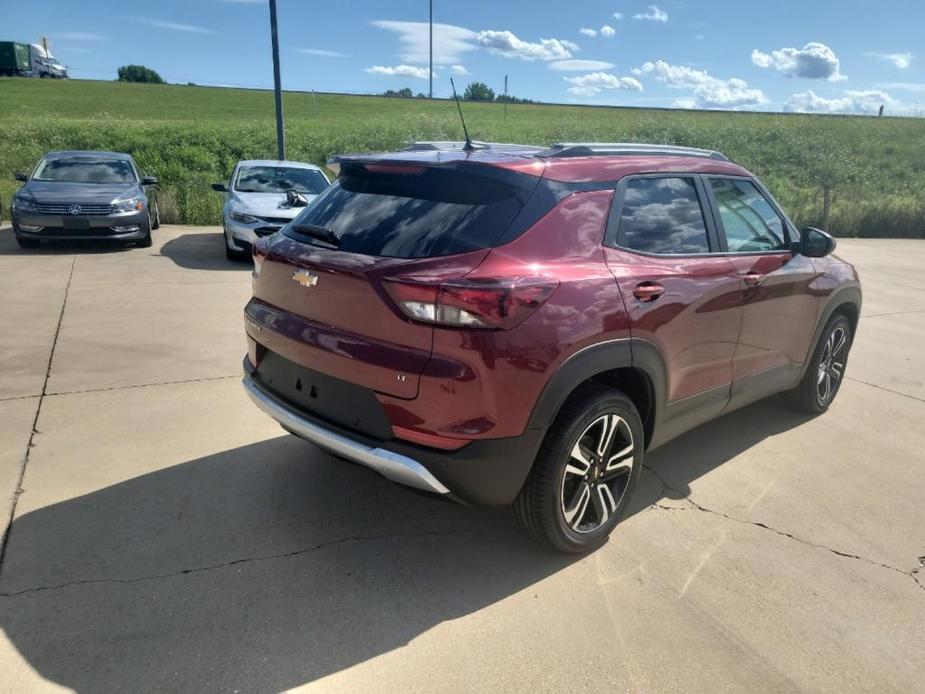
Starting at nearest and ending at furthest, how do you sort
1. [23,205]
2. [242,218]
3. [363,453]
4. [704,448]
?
[363,453] → [704,448] → [242,218] → [23,205]

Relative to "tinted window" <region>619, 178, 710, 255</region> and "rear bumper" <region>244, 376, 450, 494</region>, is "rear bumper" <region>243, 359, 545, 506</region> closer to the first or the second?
"rear bumper" <region>244, 376, 450, 494</region>

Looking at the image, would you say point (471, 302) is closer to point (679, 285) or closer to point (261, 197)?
point (679, 285)

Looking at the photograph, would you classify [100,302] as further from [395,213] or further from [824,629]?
[824,629]

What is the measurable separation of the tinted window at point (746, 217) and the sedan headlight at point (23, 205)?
9.64m

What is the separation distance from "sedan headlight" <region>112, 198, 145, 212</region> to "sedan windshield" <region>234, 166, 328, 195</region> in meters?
1.43

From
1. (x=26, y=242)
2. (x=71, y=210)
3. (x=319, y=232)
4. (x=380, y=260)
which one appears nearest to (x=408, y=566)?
(x=380, y=260)

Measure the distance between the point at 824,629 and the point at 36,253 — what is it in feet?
35.7

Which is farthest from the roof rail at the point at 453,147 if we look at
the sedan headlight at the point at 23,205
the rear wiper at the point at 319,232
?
the sedan headlight at the point at 23,205

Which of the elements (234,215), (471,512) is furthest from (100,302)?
(471,512)

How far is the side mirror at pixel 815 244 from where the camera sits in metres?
4.08

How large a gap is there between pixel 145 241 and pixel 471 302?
9.94 meters

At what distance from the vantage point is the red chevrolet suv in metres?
2.54

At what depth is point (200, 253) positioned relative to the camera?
10.8 m

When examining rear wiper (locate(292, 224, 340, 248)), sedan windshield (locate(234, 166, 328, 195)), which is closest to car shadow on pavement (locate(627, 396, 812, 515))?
rear wiper (locate(292, 224, 340, 248))
